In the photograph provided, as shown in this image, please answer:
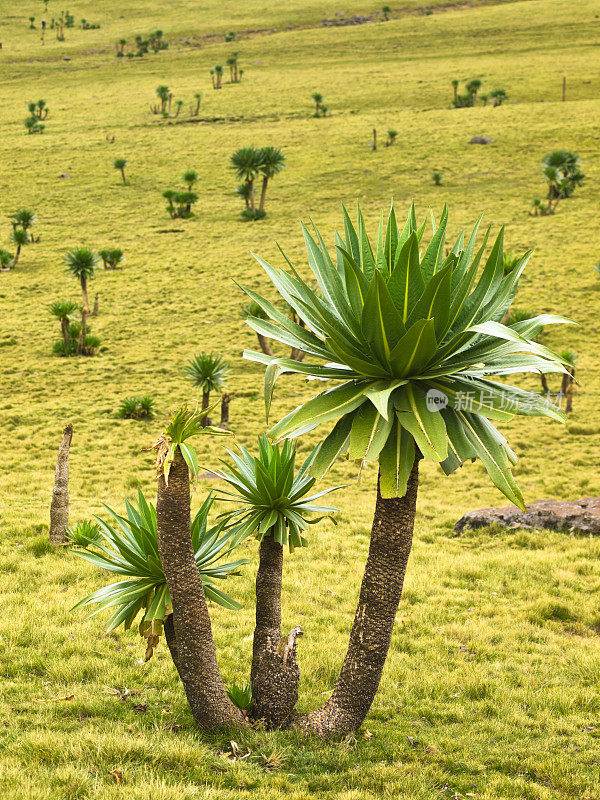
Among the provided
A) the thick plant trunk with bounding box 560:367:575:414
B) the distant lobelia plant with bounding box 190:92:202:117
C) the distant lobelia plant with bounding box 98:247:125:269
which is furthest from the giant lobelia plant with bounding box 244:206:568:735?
the distant lobelia plant with bounding box 190:92:202:117

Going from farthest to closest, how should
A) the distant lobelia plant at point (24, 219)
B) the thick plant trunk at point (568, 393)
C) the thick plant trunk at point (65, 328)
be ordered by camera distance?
the distant lobelia plant at point (24, 219) < the thick plant trunk at point (65, 328) < the thick plant trunk at point (568, 393)

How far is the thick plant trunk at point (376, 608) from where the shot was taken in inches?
178

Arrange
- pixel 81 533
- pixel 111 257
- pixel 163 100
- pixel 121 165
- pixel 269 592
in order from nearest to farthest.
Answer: pixel 269 592 → pixel 81 533 → pixel 111 257 → pixel 121 165 → pixel 163 100

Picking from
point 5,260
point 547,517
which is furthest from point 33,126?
point 547,517

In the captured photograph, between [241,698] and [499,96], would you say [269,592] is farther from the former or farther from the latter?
[499,96]

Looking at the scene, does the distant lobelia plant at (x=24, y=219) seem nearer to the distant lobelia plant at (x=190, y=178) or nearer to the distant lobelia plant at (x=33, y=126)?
the distant lobelia plant at (x=190, y=178)

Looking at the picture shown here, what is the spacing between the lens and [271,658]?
5.25 metres

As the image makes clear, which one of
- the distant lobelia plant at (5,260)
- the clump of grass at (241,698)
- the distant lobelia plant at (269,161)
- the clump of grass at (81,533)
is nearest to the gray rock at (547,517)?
the clump of grass at (81,533)

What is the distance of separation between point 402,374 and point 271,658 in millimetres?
2787

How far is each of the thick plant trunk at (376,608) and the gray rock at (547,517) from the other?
8070 mm

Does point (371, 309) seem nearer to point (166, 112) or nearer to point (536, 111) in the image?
point (536, 111)

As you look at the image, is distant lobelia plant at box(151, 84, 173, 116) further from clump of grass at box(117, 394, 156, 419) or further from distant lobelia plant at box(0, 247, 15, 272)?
clump of grass at box(117, 394, 156, 419)

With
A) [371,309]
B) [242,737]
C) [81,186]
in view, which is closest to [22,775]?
[242,737]

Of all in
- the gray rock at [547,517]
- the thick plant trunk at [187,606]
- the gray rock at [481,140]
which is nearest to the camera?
the thick plant trunk at [187,606]
